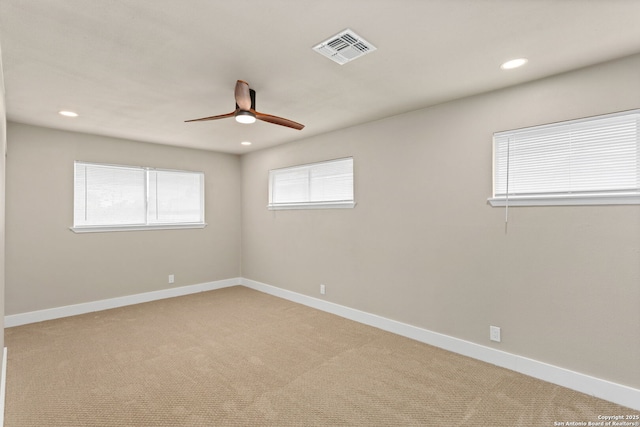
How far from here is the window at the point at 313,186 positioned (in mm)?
4230

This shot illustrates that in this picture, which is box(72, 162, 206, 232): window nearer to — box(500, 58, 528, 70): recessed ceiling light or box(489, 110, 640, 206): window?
box(489, 110, 640, 206): window

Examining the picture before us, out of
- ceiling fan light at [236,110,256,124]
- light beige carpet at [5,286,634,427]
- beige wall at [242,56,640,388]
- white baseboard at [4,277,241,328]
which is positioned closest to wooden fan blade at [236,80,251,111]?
ceiling fan light at [236,110,256,124]

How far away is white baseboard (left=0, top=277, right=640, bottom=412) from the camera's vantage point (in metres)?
2.34

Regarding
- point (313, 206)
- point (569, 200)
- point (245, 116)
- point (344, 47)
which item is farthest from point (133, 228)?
point (569, 200)

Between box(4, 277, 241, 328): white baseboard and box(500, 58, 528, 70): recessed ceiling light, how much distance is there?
526cm

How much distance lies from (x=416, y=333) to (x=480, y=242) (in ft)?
4.08

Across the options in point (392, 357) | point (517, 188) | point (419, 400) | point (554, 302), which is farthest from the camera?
point (392, 357)

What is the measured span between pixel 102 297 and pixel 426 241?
179 inches

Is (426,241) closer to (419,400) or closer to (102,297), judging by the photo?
(419,400)

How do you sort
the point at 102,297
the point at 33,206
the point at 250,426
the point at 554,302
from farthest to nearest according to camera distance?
the point at 102,297
the point at 33,206
the point at 554,302
the point at 250,426

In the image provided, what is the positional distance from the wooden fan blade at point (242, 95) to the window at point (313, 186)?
1.96 metres

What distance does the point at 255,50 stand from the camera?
2135mm

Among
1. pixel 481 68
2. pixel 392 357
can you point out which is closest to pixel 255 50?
pixel 481 68

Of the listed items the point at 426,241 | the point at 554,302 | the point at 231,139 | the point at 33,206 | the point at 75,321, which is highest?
the point at 231,139
